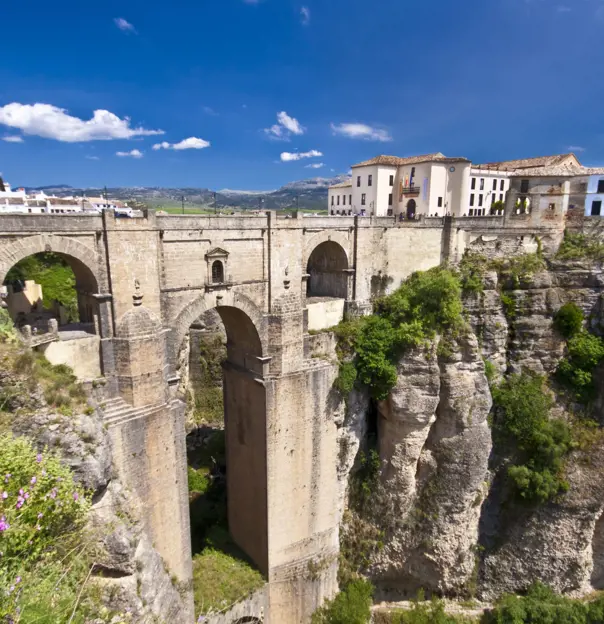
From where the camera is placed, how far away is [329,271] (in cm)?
2348

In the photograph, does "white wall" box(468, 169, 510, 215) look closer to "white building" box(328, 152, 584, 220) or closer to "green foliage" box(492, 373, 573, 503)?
"white building" box(328, 152, 584, 220)

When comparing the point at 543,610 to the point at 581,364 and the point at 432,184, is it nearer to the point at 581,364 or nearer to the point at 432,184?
the point at 581,364

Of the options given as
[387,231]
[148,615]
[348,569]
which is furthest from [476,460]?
[148,615]

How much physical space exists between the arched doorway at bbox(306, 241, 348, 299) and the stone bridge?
9cm

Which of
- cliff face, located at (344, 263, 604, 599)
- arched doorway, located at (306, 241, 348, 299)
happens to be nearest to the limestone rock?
cliff face, located at (344, 263, 604, 599)

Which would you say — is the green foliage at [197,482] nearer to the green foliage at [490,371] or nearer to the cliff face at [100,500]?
the cliff face at [100,500]

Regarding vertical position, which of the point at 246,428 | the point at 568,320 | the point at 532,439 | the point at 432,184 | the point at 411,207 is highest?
the point at 432,184

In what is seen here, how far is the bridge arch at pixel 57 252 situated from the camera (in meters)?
13.4

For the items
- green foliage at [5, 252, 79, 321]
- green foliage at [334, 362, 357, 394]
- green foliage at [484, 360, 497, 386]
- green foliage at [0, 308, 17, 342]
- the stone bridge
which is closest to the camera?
green foliage at [0, 308, 17, 342]

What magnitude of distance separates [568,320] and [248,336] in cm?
1739

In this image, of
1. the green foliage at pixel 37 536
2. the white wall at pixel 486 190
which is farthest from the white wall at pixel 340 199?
the green foliage at pixel 37 536

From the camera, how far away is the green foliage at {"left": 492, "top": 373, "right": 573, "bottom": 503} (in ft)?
76.5

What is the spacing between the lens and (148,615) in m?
12.9

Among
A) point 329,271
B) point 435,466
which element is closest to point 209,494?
point 435,466
